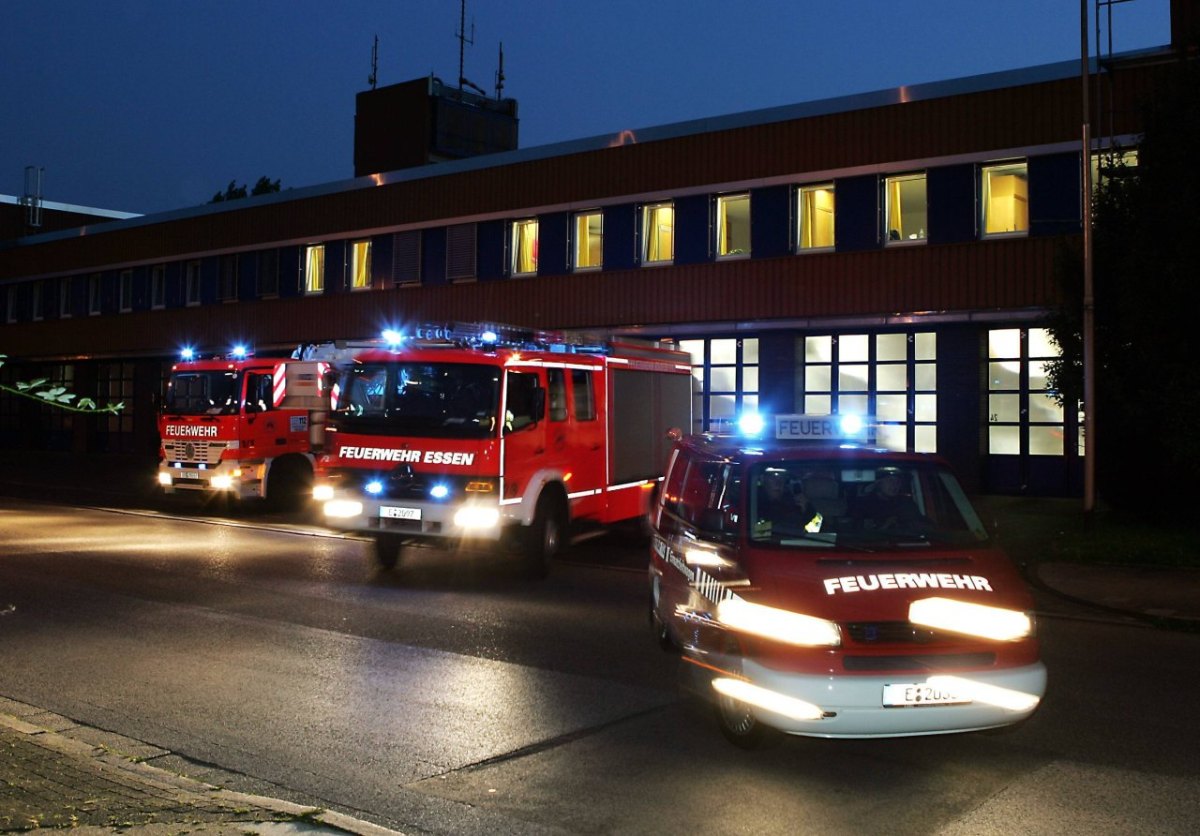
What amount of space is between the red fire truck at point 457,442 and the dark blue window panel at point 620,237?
13928mm

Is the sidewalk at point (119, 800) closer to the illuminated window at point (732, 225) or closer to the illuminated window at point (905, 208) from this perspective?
the illuminated window at point (905, 208)

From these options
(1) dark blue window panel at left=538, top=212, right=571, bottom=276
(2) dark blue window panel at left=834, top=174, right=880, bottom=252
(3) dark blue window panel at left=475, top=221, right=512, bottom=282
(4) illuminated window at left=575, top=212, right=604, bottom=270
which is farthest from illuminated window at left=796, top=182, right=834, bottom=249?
(3) dark blue window panel at left=475, top=221, right=512, bottom=282

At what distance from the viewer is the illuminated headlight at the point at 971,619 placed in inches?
265

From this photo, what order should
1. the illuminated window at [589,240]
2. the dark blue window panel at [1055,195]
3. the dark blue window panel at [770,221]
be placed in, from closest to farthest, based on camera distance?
the dark blue window panel at [1055,195] → the dark blue window panel at [770,221] → the illuminated window at [589,240]

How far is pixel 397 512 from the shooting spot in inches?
560

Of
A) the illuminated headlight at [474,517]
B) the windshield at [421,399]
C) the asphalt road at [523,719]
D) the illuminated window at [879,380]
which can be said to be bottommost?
the asphalt road at [523,719]

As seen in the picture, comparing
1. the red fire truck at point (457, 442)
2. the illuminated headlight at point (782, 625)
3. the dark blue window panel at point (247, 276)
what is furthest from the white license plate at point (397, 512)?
the dark blue window panel at point (247, 276)

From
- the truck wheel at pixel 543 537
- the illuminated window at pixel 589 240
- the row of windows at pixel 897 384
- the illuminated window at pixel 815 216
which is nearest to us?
the truck wheel at pixel 543 537

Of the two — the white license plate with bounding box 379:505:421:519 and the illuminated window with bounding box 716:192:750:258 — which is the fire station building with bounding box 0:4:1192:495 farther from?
the white license plate with bounding box 379:505:421:519

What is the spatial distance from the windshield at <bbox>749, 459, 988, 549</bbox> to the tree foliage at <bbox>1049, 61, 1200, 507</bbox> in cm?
1016

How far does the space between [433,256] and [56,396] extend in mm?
30517

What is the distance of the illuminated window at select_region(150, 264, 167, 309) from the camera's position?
1709 inches

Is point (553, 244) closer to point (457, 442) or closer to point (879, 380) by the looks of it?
point (879, 380)

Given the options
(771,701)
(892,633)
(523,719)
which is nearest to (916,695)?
(892,633)
